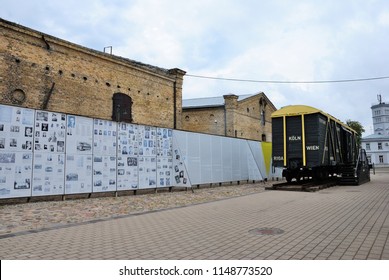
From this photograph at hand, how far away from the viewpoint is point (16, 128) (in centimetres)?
1073

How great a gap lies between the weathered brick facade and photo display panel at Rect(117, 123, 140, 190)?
4.32m

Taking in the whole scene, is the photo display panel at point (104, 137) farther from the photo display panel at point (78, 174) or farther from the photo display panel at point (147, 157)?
the photo display panel at point (147, 157)

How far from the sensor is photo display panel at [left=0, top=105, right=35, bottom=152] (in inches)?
411

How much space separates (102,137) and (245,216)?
23.5 feet

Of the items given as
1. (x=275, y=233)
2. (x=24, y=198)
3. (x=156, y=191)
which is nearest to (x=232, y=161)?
(x=156, y=191)

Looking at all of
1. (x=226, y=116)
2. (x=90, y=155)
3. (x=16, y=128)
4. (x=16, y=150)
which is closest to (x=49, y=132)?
(x=16, y=128)

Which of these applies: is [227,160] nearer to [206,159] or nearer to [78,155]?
[206,159]

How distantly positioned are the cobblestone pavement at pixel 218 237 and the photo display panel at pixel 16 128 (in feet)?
15.6

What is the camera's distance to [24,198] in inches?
436

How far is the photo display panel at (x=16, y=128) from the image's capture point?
1043 centimetres

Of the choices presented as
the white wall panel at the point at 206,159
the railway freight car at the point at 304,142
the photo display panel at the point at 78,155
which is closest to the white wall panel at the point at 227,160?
the white wall panel at the point at 206,159

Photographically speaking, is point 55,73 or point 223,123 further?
point 223,123

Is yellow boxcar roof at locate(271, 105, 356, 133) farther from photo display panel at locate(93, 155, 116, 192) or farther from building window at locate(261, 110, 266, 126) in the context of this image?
Answer: building window at locate(261, 110, 266, 126)

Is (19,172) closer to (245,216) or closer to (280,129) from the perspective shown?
(245,216)
